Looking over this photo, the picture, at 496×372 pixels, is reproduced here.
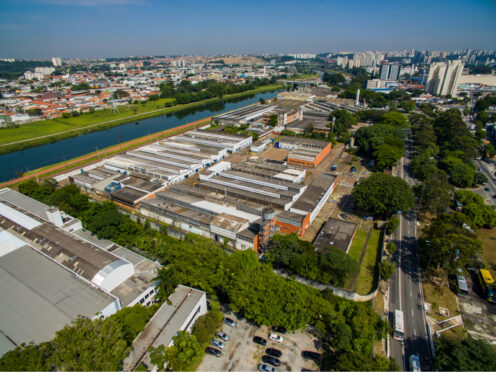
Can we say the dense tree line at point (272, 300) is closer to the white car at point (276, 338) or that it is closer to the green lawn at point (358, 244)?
the white car at point (276, 338)

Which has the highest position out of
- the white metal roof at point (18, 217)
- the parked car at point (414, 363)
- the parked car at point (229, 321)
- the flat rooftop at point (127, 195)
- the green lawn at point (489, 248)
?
the white metal roof at point (18, 217)

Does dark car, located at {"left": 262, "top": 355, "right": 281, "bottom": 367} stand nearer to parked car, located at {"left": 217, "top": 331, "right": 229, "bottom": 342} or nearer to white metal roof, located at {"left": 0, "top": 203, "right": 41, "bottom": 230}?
parked car, located at {"left": 217, "top": 331, "right": 229, "bottom": 342}

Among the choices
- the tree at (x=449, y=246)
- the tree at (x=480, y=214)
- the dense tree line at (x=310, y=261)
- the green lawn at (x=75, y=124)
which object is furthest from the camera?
the green lawn at (x=75, y=124)

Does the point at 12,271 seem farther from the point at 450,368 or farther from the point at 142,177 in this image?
the point at 450,368

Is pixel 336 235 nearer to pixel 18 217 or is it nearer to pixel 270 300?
pixel 270 300

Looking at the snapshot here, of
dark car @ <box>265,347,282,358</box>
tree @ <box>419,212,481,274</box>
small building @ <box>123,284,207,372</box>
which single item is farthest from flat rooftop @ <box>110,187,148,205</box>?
tree @ <box>419,212,481,274</box>

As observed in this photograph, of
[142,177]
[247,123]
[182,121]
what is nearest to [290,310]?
[142,177]

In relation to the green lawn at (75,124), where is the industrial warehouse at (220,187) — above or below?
above

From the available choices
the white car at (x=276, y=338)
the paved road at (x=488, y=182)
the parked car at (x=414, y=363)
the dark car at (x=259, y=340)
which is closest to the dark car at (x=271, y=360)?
the dark car at (x=259, y=340)
